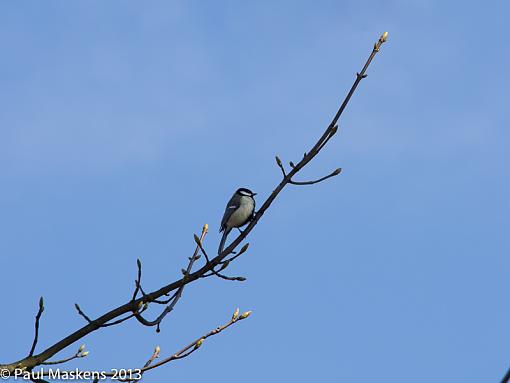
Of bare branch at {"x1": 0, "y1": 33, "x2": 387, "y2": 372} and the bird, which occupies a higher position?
the bird

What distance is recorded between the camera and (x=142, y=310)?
6.11 m

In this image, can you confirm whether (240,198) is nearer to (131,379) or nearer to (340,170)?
(340,170)

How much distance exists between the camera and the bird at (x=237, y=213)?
1277 cm

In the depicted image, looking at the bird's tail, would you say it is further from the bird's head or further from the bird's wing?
the bird's head

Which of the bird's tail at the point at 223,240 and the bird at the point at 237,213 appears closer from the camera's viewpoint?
the bird's tail at the point at 223,240

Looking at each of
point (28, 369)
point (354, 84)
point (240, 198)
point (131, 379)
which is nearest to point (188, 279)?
point (131, 379)

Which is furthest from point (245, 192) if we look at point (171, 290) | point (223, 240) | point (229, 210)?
point (171, 290)

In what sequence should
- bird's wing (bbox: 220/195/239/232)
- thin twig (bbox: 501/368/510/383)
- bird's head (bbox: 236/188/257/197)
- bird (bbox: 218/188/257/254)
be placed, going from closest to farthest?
thin twig (bbox: 501/368/510/383) → bird (bbox: 218/188/257/254) → bird's wing (bbox: 220/195/239/232) → bird's head (bbox: 236/188/257/197)

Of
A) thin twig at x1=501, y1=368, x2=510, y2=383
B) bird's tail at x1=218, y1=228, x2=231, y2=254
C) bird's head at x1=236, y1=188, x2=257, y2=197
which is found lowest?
thin twig at x1=501, y1=368, x2=510, y2=383

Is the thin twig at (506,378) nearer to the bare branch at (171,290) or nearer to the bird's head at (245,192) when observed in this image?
the bare branch at (171,290)

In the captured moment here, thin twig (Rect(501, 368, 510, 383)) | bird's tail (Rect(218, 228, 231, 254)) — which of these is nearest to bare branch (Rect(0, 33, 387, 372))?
thin twig (Rect(501, 368, 510, 383))

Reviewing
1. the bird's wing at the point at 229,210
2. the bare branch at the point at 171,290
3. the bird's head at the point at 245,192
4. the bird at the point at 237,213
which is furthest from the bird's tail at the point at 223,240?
the bare branch at the point at 171,290

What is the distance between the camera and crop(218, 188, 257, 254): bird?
1277 cm

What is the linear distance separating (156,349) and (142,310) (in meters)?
0.41
